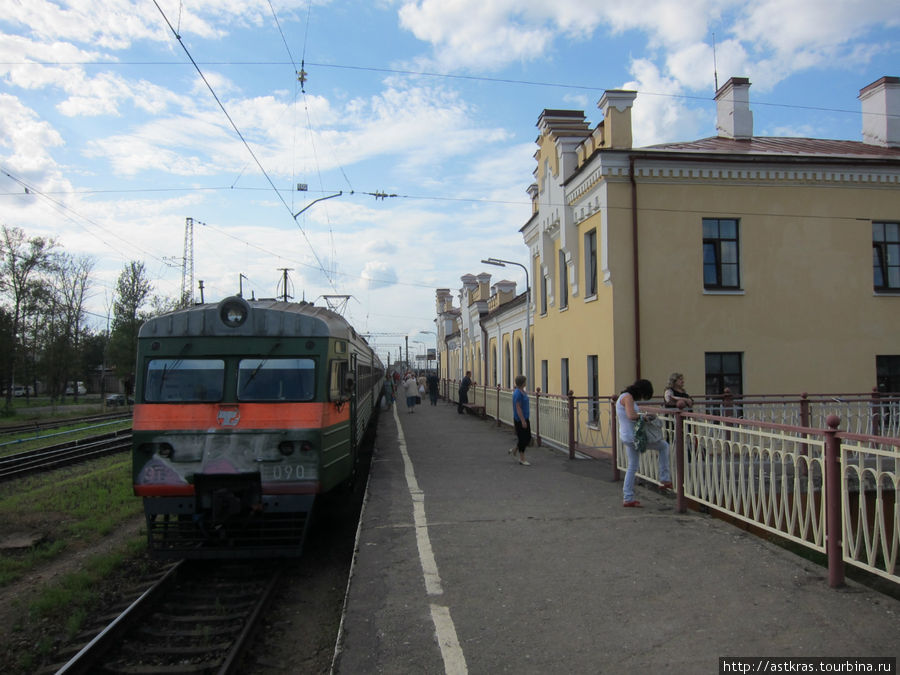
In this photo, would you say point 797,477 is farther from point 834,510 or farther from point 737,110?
point 737,110

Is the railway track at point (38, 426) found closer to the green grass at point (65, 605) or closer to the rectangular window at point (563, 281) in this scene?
the rectangular window at point (563, 281)

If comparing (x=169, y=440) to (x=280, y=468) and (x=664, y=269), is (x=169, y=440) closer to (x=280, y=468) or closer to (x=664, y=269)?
(x=280, y=468)

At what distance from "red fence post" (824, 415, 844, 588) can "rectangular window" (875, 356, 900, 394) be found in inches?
520

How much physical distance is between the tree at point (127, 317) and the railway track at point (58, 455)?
28087 mm

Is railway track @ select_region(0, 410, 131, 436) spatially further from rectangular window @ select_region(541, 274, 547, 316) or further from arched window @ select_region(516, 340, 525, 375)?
rectangular window @ select_region(541, 274, 547, 316)

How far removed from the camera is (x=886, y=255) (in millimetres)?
15859

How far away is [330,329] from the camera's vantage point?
7793 mm

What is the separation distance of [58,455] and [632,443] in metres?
15.8

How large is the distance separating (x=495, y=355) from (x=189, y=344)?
2765 cm

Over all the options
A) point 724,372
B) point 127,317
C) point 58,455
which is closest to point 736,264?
point 724,372

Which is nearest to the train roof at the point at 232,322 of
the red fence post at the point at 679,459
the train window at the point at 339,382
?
the train window at the point at 339,382

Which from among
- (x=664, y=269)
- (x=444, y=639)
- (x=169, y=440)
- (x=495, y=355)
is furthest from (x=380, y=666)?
(x=495, y=355)

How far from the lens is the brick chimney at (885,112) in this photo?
1798 centimetres

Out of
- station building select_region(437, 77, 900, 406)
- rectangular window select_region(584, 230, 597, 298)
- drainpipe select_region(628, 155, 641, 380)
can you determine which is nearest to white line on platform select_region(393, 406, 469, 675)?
drainpipe select_region(628, 155, 641, 380)
